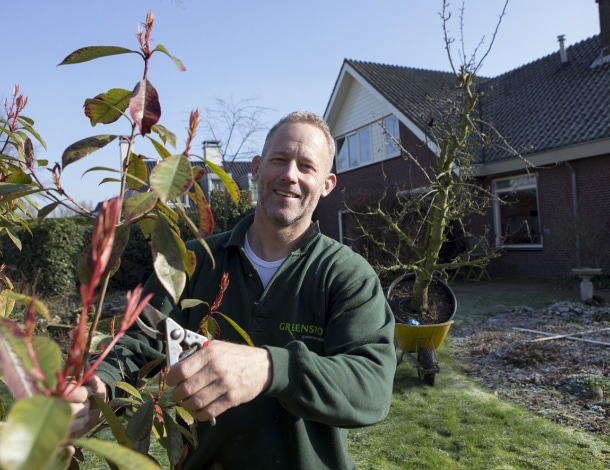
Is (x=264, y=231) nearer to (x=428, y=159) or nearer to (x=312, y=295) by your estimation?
(x=312, y=295)

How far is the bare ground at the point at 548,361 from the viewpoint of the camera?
4.59 meters

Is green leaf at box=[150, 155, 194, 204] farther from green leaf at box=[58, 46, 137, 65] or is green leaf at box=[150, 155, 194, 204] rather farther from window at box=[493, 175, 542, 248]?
window at box=[493, 175, 542, 248]

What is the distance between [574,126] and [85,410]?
13763 millimetres

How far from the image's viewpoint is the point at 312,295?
1.81m

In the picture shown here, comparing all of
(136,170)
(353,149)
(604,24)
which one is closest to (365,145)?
(353,149)

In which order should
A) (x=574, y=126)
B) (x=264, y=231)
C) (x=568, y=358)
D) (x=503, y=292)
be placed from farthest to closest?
(x=574, y=126) → (x=503, y=292) → (x=568, y=358) → (x=264, y=231)

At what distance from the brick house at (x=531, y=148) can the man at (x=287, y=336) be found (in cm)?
689

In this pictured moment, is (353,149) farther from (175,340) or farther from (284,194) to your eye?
(175,340)

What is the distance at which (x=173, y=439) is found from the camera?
1.17m

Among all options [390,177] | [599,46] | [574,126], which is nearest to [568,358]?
[574,126]

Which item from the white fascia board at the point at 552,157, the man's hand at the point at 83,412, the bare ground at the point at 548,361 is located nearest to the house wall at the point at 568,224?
the white fascia board at the point at 552,157

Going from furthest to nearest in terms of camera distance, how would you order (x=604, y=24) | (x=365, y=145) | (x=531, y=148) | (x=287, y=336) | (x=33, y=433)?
(x=365, y=145), (x=604, y=24), (x=531, y=148), (x=287, y=336), (x=33, y=433)

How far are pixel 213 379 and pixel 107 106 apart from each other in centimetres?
67

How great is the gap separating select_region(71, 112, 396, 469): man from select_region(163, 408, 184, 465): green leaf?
11 cm
